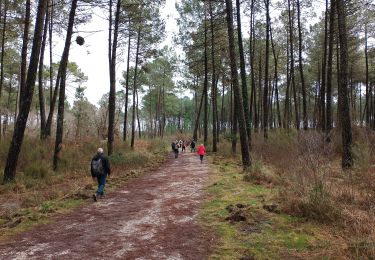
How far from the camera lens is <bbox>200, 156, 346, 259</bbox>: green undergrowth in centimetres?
529

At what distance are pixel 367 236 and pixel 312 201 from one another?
1.59m

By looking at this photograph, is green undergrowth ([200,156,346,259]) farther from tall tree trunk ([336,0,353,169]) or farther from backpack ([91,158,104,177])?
tall tree trunk ([336,0,353,169])

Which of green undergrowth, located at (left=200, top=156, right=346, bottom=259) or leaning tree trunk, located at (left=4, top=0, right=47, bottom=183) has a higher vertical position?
leaning tree trunk, located at (left=4, top=0, right=47, bottom=183)

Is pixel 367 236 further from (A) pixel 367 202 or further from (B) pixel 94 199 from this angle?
(B) pixel 94 199

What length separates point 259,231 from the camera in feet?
20.8

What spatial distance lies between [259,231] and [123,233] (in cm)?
271

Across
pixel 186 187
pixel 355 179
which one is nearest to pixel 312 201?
pixel 355 179

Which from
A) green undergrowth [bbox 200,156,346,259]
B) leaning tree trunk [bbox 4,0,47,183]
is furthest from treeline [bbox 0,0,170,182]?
green undergrowth [bbox 200,156,346,259]

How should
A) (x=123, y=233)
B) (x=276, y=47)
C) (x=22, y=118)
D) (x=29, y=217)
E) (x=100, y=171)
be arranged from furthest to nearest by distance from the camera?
(x=276, y=47) → (x=22, y=118) → (x=100, y=171) → (x=29, y=217) → (x=123, y=233)

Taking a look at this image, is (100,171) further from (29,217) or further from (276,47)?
(276,47)

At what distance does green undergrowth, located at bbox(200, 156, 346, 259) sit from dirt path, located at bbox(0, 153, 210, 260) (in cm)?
37

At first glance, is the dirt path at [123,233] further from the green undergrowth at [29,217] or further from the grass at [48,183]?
the grass at [48,183]

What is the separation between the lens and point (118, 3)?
60.5ft

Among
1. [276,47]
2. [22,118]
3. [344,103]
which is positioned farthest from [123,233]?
[276,47]
